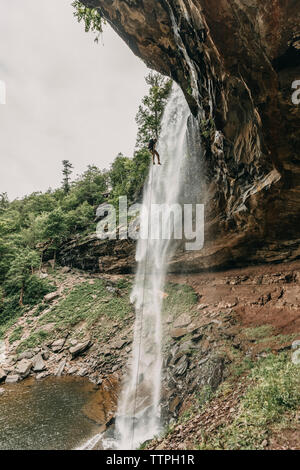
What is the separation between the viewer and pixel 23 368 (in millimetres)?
11977

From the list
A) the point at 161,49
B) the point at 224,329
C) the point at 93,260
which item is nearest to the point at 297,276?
the point at 224,329

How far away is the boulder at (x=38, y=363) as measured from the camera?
12.1 m

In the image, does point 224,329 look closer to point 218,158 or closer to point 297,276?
point 297,276

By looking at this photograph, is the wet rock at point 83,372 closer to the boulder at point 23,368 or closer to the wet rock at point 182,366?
the boulder at point 23,368

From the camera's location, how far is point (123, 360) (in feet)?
37.6

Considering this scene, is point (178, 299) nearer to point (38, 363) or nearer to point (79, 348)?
point (79, 348)

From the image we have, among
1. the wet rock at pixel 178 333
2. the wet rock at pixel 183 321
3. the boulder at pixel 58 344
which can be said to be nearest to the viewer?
the wet rock at pixel 178 333

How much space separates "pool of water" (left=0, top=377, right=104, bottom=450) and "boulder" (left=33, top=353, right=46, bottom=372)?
0.69 metres

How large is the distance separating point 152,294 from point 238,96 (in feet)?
A: 39.8

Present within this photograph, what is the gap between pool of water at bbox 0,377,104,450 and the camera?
7.13 metres

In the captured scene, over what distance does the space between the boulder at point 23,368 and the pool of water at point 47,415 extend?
1.94ft

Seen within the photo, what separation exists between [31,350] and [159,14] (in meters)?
17.3

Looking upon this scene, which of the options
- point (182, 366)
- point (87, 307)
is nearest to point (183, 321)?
point (182, 366)

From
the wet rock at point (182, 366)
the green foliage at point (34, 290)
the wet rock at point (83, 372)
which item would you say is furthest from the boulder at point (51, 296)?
the wet rock at point (182, 366)
